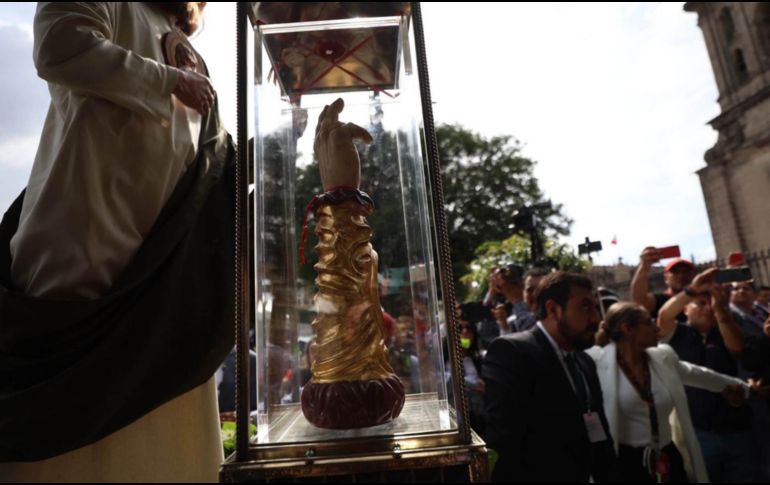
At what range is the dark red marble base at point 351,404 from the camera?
1.21 metres

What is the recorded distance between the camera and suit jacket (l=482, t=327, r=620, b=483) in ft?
6.91

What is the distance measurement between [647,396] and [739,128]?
1469 cm

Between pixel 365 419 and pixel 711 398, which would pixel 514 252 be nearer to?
pixel 711 398

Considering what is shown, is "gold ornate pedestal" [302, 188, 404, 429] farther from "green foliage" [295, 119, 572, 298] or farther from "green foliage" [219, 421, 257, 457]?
"green foliage" [295, 119, 572, 298]

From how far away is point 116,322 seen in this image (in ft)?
3.84

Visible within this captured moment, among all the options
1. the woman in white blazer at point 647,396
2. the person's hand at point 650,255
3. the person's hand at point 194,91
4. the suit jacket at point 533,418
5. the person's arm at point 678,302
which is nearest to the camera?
the person's hand at point 194,91

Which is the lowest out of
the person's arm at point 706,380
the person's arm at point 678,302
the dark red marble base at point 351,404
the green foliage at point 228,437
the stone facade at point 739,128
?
the person's arm at point 706,380

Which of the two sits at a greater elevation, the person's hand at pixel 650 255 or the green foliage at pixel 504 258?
the green foliage at pixel 504 258

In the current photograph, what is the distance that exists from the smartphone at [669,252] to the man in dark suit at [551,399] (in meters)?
1.15

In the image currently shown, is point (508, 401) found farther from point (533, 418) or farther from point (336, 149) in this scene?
point (336, 149)

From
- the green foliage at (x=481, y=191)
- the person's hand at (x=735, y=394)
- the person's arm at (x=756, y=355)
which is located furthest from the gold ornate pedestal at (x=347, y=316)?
the green foliage at (x=481, y=191)

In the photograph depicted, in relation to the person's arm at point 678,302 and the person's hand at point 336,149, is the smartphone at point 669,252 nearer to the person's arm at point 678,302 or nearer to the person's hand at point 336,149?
the person's arm at point 678,302

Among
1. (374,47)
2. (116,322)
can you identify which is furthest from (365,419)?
(374,47)

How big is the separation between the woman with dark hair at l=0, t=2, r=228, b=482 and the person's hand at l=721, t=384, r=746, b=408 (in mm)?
3081
